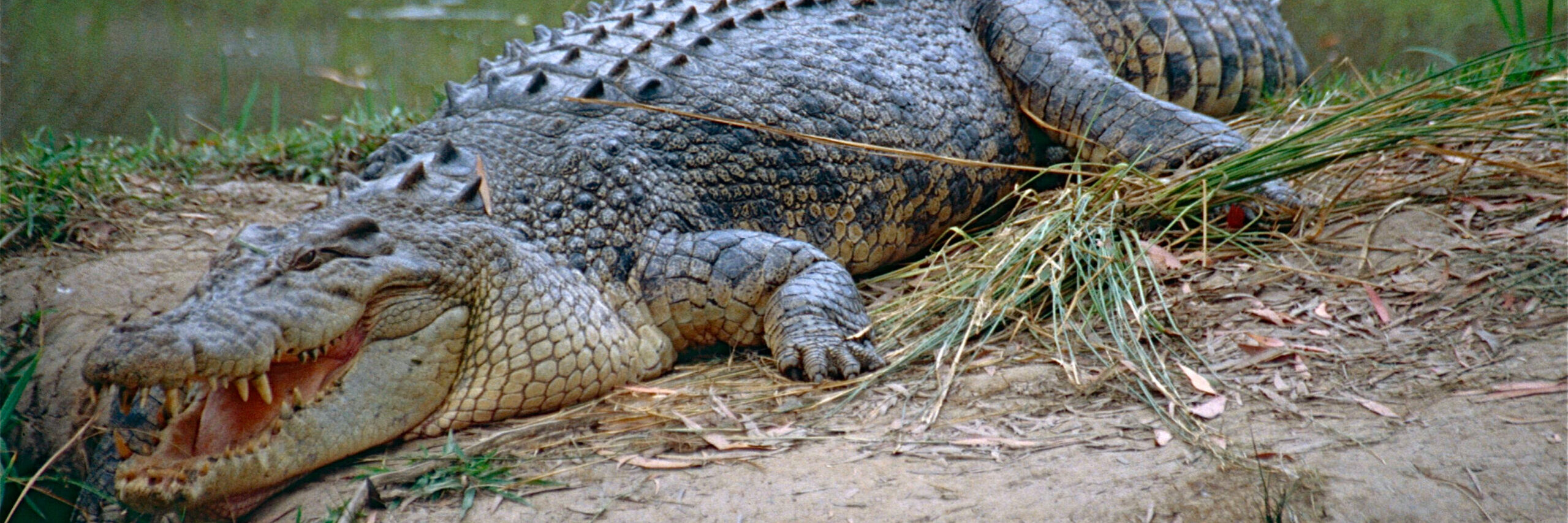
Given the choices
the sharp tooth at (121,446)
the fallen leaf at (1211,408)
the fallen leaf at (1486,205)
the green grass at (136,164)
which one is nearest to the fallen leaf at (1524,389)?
the fallen leaf at (1211,408)

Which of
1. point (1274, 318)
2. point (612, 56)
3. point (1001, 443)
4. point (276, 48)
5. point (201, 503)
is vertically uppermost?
point (612, 56)

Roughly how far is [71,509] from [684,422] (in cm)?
169

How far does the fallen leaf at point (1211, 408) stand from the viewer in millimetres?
1985

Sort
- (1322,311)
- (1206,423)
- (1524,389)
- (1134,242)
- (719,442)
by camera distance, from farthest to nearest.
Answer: (1134,242)
(1322,311)
(719,442)
(1206,423)
(1524,389)

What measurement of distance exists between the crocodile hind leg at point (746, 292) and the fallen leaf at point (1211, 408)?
0.84 m

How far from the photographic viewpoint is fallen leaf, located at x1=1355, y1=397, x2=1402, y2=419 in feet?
6.01

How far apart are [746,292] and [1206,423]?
4.10 ft

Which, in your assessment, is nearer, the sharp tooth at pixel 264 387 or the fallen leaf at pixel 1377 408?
the fallen leaf at pixel 1377 408

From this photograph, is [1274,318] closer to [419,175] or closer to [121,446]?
[419,175]

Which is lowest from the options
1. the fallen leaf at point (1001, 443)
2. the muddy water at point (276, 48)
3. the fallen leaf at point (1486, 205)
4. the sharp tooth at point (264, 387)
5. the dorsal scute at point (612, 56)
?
the muddy water at point (276, 48)

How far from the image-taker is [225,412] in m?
2.11

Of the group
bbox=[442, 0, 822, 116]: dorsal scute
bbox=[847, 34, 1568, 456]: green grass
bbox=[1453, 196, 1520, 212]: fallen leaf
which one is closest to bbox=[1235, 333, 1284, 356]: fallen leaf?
bbox=[847, 34, 1568, 456]: green grass

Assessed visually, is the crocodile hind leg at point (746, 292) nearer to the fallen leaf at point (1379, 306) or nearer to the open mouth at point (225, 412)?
the open mouth at point (225, 412)

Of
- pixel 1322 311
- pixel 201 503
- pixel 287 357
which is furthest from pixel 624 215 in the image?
pixel 1322 311
